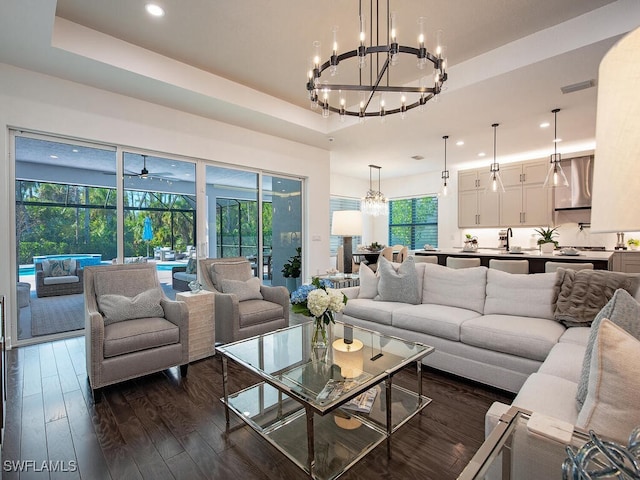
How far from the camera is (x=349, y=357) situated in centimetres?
213

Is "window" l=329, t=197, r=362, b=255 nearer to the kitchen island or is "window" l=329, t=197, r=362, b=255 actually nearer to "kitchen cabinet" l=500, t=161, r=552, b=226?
the kitchen island

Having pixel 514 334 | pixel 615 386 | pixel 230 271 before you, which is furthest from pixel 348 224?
pixel 615 386

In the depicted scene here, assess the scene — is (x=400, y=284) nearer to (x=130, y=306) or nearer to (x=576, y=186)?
(x=130, y=306)

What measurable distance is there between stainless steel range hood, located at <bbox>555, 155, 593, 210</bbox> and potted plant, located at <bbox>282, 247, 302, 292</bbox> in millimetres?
5342

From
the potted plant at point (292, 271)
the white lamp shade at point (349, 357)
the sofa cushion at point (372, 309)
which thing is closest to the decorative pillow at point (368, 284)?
the sofa cushion at point (372, 309)

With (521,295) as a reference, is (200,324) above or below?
below

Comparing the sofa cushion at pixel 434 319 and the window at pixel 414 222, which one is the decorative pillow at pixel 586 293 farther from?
the window at pixel 414 222

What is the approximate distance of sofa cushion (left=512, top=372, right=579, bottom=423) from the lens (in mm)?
1374

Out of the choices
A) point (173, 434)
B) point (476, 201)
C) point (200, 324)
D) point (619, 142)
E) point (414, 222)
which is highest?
point (476, 201)

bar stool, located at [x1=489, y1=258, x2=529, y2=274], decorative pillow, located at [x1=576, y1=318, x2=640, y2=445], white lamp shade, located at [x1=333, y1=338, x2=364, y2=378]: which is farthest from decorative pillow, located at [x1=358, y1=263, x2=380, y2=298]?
decorative pillow, located at [x1=576, y1=318, x2=640, y2=445]

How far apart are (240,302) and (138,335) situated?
1169 mm

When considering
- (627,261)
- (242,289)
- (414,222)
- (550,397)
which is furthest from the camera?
(414,222)

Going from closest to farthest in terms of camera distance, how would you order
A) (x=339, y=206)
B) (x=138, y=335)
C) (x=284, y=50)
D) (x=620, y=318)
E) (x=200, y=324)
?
(x=620, y=318)
(x=138, y=335)
(x=200, y=324)
(x=284, y=50)
(x=339, y=206)

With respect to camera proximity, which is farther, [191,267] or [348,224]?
[191,267]
